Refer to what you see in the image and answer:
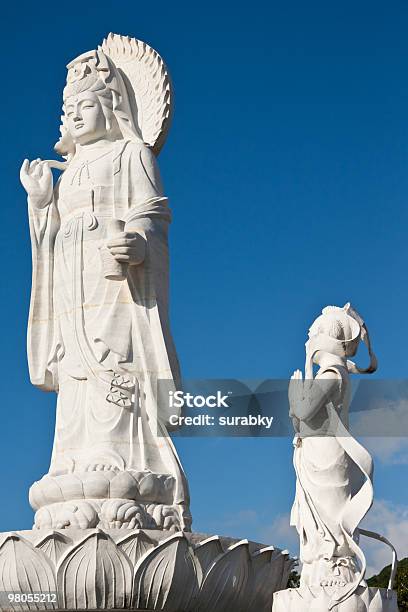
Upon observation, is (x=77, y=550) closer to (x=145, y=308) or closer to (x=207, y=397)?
(x=207, y=397)

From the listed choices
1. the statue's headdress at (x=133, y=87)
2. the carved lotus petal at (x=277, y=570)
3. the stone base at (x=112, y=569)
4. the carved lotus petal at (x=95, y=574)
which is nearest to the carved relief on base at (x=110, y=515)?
the stone base at (x=112, y=569)

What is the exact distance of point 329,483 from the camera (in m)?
7.60

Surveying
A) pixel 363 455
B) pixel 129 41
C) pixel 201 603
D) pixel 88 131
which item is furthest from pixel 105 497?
pixel 129 41

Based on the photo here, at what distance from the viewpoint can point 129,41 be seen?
11094 millimetres

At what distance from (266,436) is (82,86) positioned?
4344 millimetres

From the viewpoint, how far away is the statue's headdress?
35.4ft

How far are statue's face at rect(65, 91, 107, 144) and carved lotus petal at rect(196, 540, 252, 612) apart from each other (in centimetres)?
426

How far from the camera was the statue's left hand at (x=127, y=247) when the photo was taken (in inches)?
382

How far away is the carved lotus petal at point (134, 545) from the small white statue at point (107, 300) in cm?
29

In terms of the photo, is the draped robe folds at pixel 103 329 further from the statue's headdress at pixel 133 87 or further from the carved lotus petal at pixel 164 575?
the carved lotus petal at pixel 164 575

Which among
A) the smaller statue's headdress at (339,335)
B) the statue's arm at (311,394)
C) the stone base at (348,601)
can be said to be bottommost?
the stone base at (348,601)

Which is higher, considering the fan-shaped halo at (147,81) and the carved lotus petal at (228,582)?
the fan-shaped halo at (147,81)

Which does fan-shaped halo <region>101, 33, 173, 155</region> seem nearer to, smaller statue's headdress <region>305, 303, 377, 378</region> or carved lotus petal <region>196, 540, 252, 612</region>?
smaller statue's headdress <region>305, 303, 377, 378</region>

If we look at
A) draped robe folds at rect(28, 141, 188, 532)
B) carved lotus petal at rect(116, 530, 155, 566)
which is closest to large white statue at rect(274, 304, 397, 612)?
carved lotus petal at rect(116, 530, 155, 566)
